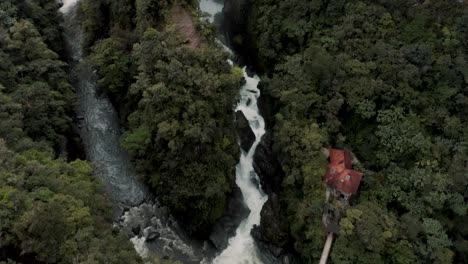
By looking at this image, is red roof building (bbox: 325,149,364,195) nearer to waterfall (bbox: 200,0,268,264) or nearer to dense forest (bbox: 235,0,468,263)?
dense forest (bbox: 235,0,468,263)

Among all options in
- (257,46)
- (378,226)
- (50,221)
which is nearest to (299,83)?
(257,46)

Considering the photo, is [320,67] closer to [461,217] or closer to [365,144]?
[365,144]

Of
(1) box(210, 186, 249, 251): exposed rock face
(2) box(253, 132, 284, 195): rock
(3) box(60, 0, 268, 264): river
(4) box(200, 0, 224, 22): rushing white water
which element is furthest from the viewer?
(4) box(200, 0, 224, 22): rushing white water

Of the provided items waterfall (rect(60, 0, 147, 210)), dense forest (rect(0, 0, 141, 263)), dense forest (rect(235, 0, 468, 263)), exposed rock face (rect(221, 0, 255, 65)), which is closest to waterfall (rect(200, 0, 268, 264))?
Result: dense forest (rect(235, 0, 468, 263))

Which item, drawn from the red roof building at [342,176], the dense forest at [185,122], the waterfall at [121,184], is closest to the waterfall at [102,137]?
the waterfall at [121,184]

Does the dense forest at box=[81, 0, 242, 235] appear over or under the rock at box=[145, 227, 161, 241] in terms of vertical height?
over

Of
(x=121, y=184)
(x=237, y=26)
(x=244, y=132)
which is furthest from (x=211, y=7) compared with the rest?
(x=121, y=184)

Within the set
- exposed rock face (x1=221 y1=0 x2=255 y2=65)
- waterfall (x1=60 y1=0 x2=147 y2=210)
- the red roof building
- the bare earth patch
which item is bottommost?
waterfall (x1=60 y1=0 x2=147 y2=210)

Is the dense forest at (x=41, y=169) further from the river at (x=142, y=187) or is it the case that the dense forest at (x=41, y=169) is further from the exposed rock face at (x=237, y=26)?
the exposed rock face at (x=237, y=26)
